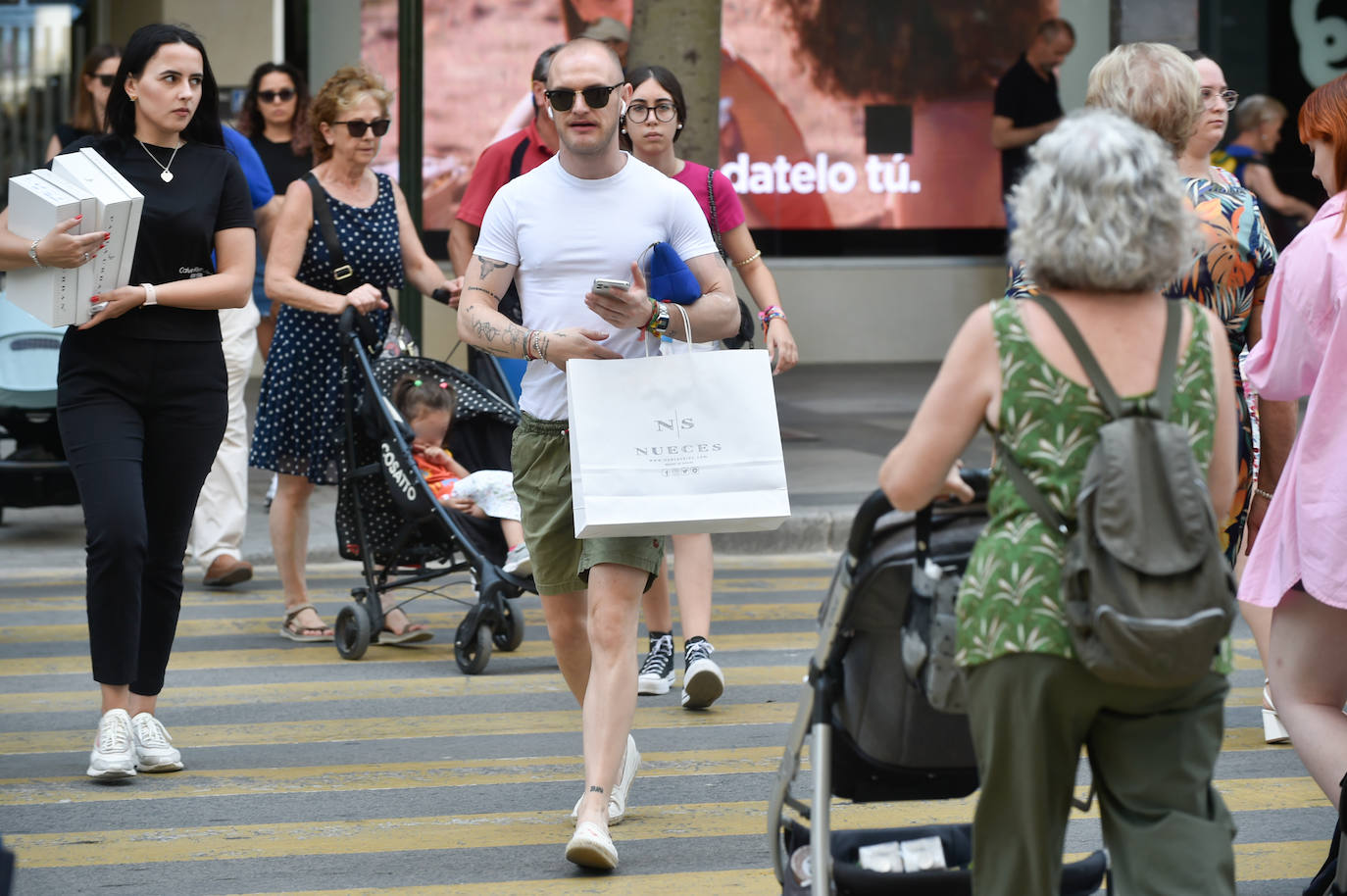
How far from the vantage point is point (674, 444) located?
4.59 metres

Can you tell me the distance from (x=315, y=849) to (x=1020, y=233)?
2.63m

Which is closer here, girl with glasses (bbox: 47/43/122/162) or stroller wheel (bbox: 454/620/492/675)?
stroller wheel (bbox: 454/620/492/675)

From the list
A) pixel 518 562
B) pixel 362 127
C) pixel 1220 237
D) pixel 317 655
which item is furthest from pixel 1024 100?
pixel 1220 237

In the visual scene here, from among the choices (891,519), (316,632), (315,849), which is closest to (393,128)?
(316,632)

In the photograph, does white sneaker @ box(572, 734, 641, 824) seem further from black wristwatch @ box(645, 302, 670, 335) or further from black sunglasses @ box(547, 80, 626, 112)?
black sunglasses @ box(547, 80, 626, 112)

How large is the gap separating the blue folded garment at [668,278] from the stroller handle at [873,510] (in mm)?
1350

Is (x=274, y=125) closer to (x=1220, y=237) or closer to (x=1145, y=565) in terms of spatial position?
(x=1220, y=237)

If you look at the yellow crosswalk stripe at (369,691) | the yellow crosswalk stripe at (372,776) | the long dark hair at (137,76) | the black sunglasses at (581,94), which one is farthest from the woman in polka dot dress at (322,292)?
the black sunglasses at (581,94)

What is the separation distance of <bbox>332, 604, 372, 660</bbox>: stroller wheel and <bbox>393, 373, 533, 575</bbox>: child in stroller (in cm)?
53

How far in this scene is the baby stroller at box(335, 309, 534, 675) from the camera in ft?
23.3

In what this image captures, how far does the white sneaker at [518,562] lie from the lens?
276 inches

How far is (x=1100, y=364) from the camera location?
10.6ft

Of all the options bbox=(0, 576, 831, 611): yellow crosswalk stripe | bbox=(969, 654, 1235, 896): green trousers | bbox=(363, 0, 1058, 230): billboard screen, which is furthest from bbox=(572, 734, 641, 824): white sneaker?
bbox=(363, 0, 1058, 230): billboard screen

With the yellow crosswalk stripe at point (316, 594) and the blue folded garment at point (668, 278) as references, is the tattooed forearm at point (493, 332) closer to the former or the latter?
the blue folded garment at point (668, 278)
